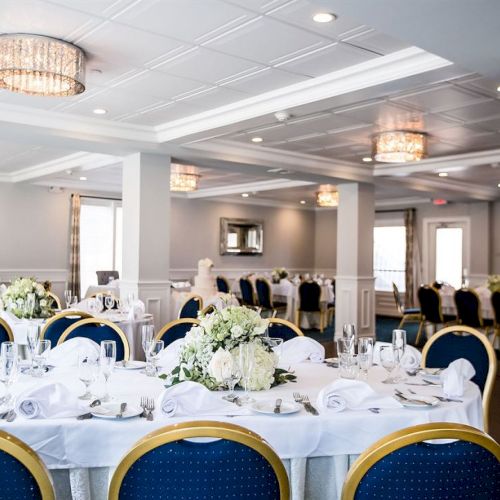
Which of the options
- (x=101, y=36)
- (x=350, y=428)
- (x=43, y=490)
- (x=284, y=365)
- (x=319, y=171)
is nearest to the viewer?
(x=43, y=490)

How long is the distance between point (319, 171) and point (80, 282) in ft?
19.7

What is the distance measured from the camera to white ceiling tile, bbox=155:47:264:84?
4.52m

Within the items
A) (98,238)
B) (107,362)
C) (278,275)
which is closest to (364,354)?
(107,362)

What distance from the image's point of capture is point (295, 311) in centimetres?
1177

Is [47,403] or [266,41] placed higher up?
[266,41]

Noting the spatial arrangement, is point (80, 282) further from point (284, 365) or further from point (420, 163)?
point (284, 365)

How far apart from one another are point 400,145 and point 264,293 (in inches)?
209

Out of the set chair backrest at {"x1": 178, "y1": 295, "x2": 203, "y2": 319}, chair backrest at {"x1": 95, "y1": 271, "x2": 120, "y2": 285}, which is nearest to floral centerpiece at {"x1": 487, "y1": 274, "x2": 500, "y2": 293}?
chair backrest at {"x1": 178, "y1": 295, "x2": 203, "y2": 319}

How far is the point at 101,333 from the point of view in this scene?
13.1 ft

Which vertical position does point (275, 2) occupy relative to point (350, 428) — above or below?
above

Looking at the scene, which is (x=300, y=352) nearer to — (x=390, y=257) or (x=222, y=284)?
(x=222, y=284)

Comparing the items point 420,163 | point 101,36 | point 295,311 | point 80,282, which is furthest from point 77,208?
point 101,36

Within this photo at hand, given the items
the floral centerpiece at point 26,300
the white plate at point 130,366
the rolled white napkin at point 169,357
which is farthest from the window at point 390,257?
the white plate at point 130,366

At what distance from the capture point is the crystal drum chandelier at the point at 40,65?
4.08m
